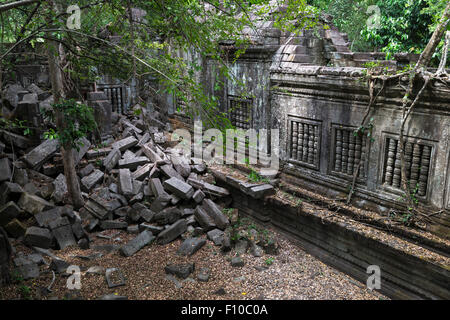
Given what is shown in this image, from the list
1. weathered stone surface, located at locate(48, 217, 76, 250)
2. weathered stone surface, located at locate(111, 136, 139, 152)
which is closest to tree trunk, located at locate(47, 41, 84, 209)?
weathered stone surface, located at locate(48, 217, 76, 250)

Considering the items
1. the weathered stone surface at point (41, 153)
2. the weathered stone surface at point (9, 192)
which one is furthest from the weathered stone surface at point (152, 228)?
the weathered stone surface at point (41, 153)

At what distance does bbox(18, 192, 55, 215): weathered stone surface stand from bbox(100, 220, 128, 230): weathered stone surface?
3.17 ft

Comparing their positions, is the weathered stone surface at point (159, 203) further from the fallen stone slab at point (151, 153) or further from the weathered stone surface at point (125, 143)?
the weathered stone surface at point (125, 143)

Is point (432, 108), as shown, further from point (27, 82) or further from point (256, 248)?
point (27, 82)

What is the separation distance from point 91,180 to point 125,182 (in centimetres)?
76

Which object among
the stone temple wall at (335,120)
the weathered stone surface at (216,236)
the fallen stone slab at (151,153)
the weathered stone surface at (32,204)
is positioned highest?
the stone temple wall at (335,120)

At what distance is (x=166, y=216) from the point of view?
699cm

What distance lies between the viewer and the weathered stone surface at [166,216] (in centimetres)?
698

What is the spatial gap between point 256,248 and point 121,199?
298 centimetres

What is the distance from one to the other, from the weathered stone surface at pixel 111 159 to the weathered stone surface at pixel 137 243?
7.55 ft

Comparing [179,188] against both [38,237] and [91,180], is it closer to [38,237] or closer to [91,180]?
[91,180]

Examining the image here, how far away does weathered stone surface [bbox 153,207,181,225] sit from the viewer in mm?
6984

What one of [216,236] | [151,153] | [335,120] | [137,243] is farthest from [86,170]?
[335,120]

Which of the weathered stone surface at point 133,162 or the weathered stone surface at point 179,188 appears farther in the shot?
the weathered stone surface at point 133,162
